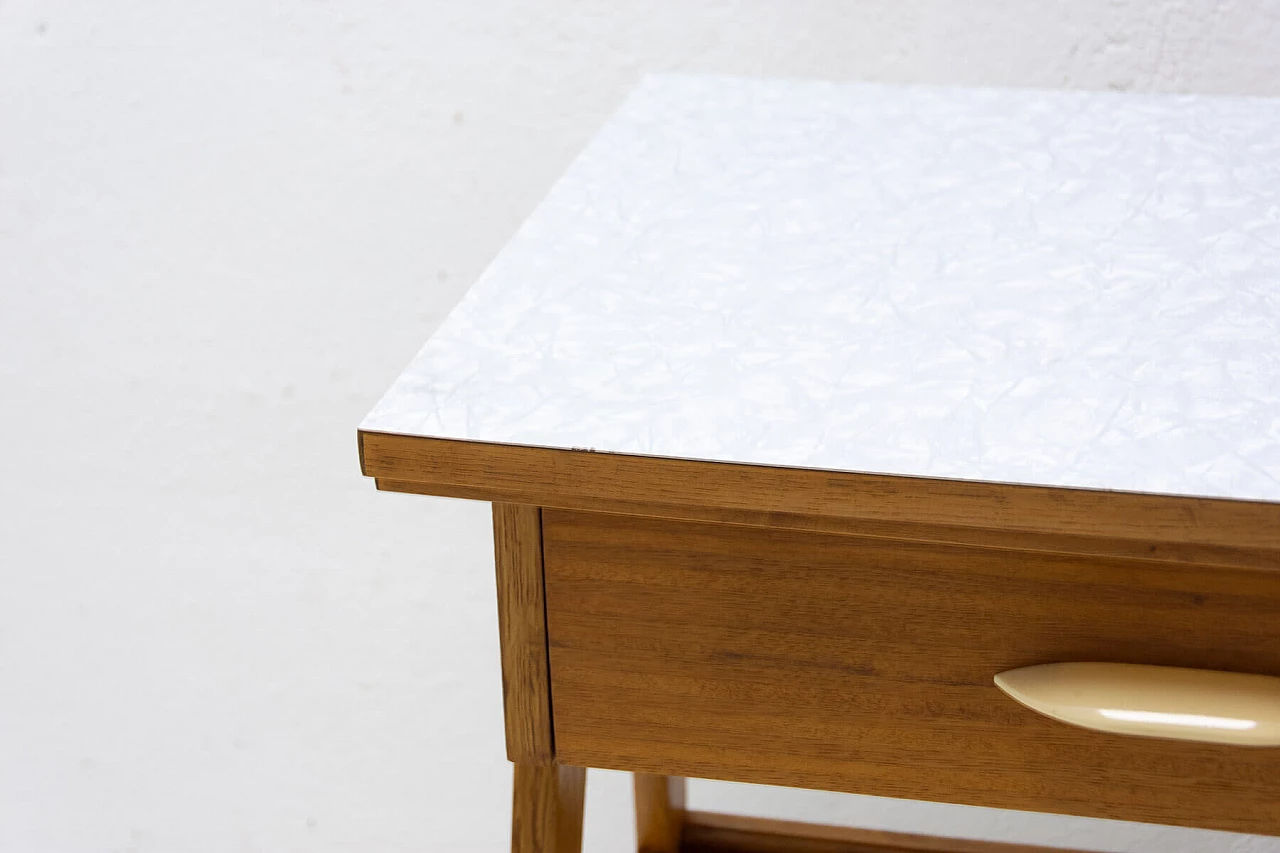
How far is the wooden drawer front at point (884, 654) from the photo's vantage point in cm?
40

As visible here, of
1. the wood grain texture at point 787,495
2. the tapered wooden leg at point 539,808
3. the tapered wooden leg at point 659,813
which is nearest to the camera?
the wood grain texture at point 787,495

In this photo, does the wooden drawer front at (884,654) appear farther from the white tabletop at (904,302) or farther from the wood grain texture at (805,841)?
the wood grain texture at (805,841)

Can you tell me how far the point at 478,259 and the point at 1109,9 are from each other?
0.52 metres

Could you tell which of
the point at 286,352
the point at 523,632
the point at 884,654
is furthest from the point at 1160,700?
the point at 286,352

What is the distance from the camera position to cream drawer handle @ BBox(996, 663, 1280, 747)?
386 mm

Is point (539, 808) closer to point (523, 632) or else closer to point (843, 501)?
point (523, 632)

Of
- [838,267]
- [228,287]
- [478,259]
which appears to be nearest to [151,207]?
[228,287]

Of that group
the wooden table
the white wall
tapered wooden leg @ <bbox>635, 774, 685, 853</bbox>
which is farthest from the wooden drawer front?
the white wall

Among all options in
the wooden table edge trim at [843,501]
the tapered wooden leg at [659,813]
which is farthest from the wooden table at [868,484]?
the tapered wooden leg at [659,813]

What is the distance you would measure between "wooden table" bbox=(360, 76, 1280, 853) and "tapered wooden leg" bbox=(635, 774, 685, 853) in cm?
35

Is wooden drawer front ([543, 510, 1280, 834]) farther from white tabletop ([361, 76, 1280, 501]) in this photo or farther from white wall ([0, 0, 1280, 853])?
white wall ([0, 0, 1280, 853])

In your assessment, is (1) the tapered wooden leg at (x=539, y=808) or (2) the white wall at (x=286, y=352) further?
(2) the white wall at (x=286, y=352)

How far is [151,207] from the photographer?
103 centimetres

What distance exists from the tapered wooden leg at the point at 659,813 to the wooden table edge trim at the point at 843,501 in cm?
53
